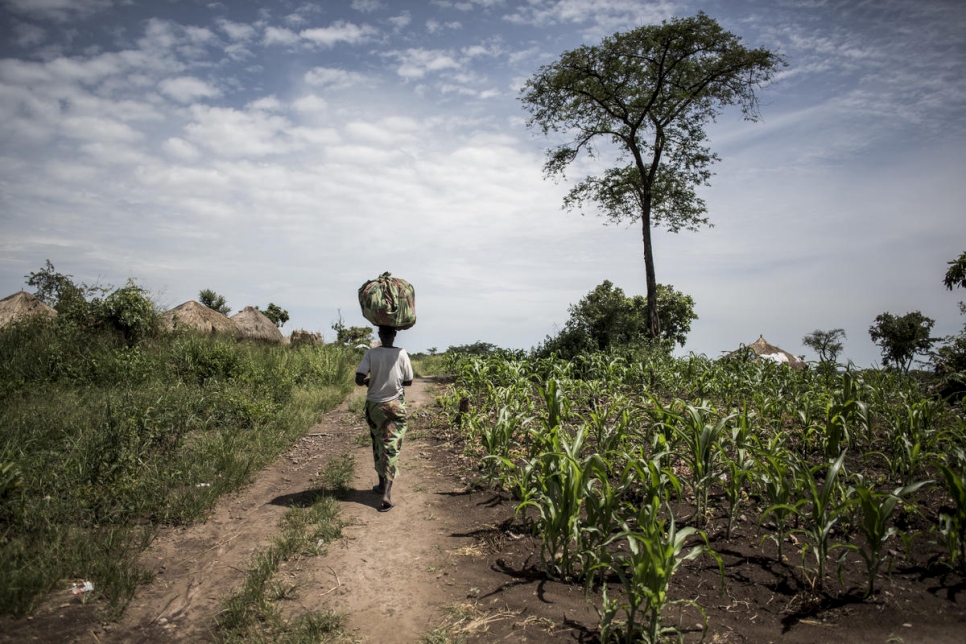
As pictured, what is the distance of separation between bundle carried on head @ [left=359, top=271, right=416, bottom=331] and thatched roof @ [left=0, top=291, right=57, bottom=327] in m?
12.8

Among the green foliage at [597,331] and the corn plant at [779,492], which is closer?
the corn plant at [779,492]

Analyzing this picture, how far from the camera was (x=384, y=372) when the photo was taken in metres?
4.77

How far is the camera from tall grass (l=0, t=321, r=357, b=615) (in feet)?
11.1

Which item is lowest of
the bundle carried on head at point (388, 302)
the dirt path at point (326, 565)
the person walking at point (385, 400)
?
the dirt path at point (326, 565)

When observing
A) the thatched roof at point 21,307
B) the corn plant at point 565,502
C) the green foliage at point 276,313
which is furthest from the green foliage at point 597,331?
the green foliage at point 276,313

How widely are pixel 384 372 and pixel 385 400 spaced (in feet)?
0.88

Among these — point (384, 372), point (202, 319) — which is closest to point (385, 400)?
point (384, 372)

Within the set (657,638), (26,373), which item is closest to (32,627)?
(657,638)

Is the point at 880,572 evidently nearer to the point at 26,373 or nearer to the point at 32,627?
the point at 32,627

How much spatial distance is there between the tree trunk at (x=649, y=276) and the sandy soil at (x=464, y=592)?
13987 mm

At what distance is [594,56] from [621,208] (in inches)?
224

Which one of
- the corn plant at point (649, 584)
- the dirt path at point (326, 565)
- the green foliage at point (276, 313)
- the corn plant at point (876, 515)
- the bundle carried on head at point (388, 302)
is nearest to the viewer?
the corn plant at point (649, 584)

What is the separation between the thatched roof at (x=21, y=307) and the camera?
12836 mm

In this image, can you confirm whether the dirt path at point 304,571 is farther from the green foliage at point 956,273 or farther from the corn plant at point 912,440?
the green foliage at point 956,273
